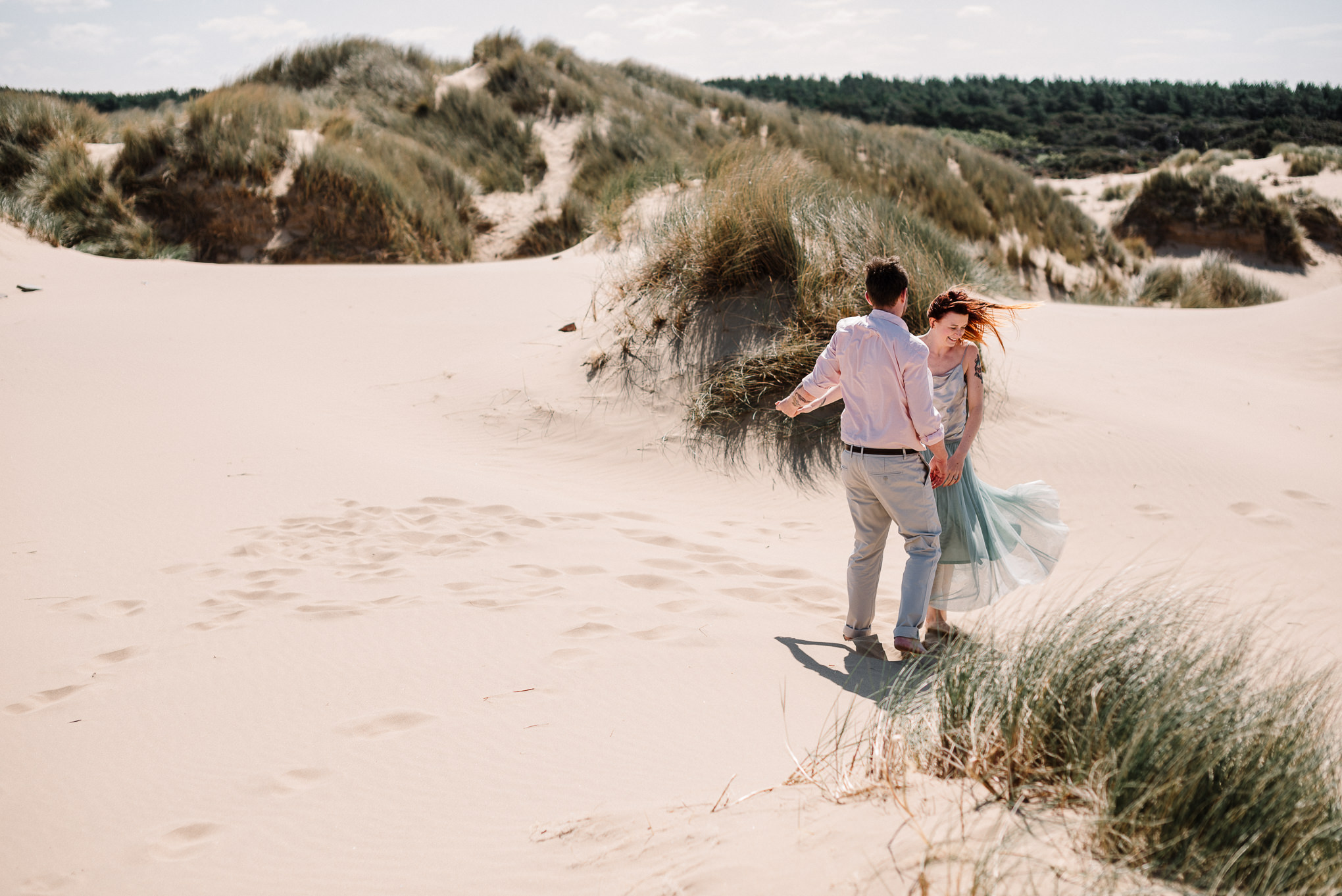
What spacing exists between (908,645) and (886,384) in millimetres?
1130

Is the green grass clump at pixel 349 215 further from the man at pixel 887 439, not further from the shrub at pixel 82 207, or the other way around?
the man at pixel 887 439

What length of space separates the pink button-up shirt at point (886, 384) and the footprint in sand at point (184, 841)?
8.84 ft

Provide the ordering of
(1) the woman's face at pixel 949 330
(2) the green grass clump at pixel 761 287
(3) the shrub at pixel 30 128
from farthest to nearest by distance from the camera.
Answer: (3) the shrub at pixel 30 128
(2) the green grass clump at pixel 761 287
(1) the woman's face at pixel 949 330

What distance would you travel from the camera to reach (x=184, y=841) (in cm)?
248

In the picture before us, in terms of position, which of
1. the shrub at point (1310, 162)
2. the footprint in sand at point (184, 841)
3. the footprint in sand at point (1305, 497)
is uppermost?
the shrub at point (1310, 162)

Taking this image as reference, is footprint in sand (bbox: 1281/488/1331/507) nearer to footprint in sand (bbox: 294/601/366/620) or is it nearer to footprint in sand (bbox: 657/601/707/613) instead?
footprint in sand (bbox: 657/601/707/613)

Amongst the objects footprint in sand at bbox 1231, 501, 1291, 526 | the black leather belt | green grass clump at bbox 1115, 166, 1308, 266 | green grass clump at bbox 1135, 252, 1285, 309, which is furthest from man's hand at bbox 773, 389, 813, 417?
green grass clump at bbox 1115, 166, 1308, 266

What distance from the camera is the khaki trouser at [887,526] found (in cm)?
357

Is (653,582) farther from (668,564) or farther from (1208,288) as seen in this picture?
(1208,288)

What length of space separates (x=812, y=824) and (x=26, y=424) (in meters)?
6.74

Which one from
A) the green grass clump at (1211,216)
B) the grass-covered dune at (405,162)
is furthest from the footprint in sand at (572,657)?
the green grass clump at (1211,216)

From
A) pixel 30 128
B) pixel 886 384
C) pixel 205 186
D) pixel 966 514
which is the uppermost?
pixel 30 128

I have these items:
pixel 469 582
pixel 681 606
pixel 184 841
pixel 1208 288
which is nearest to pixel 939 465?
pixel 681 606

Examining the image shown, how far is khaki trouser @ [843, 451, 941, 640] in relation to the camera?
357 cm
